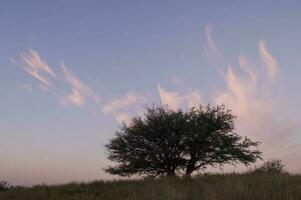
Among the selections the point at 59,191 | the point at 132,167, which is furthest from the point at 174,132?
the point at 59,191

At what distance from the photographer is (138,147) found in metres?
48.2

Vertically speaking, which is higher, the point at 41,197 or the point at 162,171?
the point at 162,171

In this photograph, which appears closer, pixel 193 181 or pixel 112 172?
pixel 193 181

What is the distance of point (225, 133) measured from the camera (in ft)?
161

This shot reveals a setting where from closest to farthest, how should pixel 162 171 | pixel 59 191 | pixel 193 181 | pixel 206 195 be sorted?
pixel 206 195 < pixel 193 181 < pixel 59 191 < pixel 162 171

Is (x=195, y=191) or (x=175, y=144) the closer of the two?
(x=195, y=191)

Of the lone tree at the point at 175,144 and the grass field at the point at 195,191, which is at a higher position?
the lone tree at the point at 175,144

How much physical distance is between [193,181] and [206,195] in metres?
5.53

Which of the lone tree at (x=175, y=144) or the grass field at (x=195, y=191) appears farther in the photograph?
the lone tree at (x=175, y=144)

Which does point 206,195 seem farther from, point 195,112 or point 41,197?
point 195,112

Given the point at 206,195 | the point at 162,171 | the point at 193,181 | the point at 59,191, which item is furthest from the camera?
the point at 162,171

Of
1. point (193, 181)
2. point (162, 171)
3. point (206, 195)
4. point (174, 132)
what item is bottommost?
point (206, 195)

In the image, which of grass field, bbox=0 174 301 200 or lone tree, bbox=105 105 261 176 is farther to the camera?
lone tree, bbox=105 105 261 176

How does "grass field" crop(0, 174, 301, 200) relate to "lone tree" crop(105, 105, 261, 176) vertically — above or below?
below
